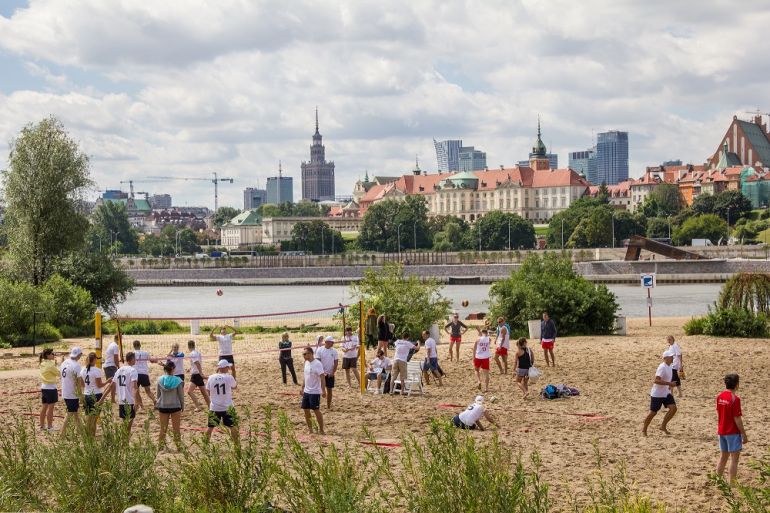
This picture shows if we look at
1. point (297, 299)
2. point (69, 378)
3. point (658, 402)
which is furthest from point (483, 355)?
point (297, 299)

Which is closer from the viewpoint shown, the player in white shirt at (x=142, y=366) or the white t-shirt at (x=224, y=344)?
the player in white shirt at (x=142, y=366)

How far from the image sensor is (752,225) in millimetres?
147125

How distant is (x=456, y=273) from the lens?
121 m

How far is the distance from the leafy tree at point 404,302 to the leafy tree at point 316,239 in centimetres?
13701

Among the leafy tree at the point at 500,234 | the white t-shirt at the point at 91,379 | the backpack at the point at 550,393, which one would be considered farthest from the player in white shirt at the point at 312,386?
the leafy tree at the point at 500,234

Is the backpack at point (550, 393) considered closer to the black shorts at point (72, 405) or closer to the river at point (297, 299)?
the black shorts at point (72, 405)

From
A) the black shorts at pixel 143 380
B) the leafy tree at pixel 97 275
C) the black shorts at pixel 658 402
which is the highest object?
the leafy tree at pixel 97 275

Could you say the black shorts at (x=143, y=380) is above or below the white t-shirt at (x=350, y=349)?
below

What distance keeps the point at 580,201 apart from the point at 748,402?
162 metres

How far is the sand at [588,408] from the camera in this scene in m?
14.3

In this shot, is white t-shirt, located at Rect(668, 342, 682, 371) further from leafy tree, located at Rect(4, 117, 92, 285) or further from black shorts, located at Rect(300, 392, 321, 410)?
leafy tree, located at Rect(4, 117, 92, 285)

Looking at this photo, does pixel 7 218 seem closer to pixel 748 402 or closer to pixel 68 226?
pixel 68 226

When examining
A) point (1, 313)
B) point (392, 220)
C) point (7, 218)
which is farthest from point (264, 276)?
point (1, 313)

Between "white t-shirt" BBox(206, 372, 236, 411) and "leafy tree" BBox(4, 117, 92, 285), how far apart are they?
3267cm
